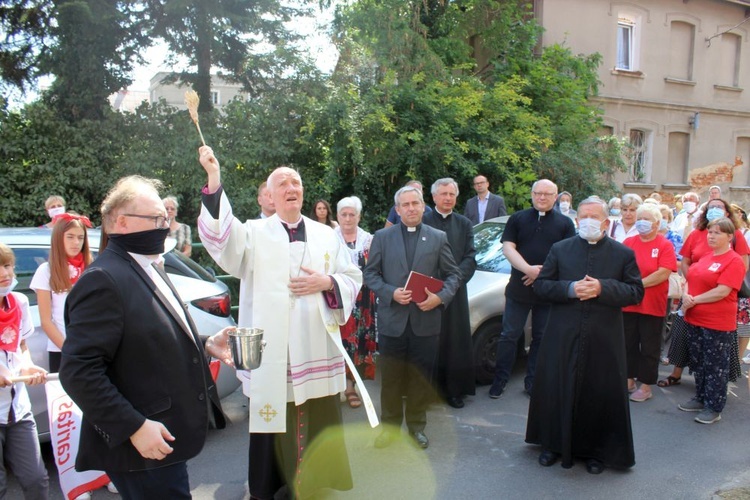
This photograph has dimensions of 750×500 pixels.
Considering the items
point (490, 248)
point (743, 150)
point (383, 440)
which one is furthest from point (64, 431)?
point (743, 150)

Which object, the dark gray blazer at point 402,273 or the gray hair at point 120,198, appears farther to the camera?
the dark gray blazer at point 402,273

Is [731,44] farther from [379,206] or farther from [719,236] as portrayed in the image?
[719,236]

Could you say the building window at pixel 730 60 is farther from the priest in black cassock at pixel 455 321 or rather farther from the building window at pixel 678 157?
the priest in black cassock at pixel 455 321

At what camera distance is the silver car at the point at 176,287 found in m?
4.25

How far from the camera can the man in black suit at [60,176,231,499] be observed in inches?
88.8

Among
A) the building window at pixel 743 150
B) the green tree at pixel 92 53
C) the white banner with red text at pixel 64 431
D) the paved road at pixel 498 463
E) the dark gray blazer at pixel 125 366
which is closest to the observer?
the dark gray blazer at pixel 125 366

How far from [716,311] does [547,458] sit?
7.72ft

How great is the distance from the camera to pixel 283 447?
12.4 feet

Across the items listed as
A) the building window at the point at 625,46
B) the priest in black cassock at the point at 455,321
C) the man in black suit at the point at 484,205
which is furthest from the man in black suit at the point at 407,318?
the building window at the point at 625,46

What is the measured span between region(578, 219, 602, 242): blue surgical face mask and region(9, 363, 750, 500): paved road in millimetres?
1726

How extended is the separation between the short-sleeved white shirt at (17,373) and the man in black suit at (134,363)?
0.98m

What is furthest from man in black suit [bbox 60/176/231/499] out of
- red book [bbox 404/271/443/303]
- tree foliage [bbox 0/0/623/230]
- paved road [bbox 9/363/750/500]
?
tree foliage [bbox 0/0/623/230]

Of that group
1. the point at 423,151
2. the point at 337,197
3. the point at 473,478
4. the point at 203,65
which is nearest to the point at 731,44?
the point at 423,151

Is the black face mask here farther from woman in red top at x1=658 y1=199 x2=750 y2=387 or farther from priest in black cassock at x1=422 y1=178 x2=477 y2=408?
woman in red top at x1=658 y1=199 x2=750 y2=387
